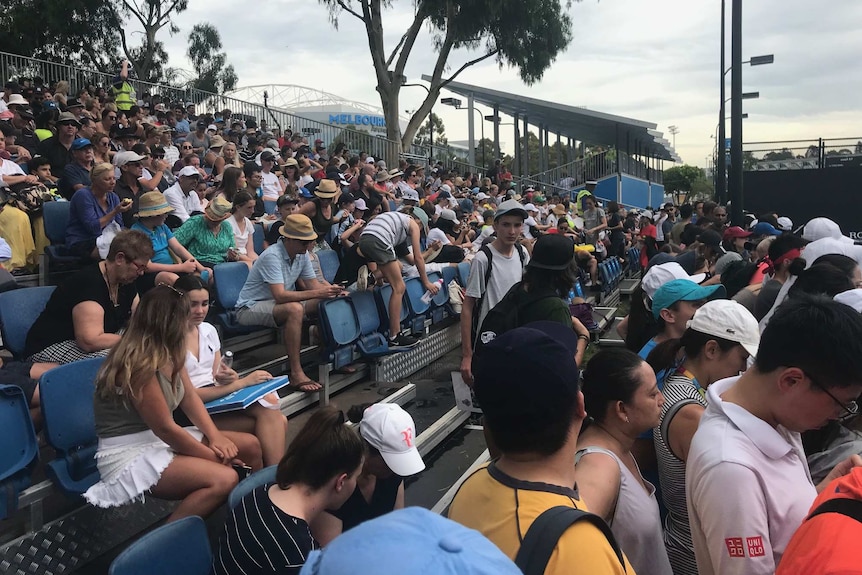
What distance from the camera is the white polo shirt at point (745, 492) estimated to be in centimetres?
161

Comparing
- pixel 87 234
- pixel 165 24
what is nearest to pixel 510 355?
pixel 87 234

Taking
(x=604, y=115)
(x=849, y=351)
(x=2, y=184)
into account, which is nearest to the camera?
(x=849, y=351)

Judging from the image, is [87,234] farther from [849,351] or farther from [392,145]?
[392,145]

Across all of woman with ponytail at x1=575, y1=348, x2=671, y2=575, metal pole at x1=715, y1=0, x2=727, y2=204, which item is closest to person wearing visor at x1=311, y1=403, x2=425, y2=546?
woman with ponytail at x1=575, y1=348, x2=671, y2=575

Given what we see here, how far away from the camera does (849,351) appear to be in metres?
1.64

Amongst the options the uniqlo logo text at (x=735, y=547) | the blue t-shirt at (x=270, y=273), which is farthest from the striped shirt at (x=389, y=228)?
the uniqlo logo text at (x=735, y=547)

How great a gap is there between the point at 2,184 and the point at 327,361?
13.5 feet

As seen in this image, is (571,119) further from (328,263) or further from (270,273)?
(270,273)

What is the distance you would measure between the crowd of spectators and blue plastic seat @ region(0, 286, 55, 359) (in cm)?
41

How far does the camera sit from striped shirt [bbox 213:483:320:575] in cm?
225

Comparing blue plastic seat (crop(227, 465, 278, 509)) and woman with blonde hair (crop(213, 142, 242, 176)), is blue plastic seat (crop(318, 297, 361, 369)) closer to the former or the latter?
blue plastic seat (crop(227, 465, 278, 509))

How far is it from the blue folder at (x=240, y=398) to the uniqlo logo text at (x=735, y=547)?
106 inches

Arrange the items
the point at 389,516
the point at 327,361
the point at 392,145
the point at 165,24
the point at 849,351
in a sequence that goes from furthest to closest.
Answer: the point at 165,24 → the point at 392,145 → the point at 327,361 → the point at 849,351 → the point at 389,516

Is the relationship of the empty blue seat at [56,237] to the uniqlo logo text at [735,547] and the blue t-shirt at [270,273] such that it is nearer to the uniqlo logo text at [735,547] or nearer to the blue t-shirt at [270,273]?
the blue t-shirt at [270,273]
